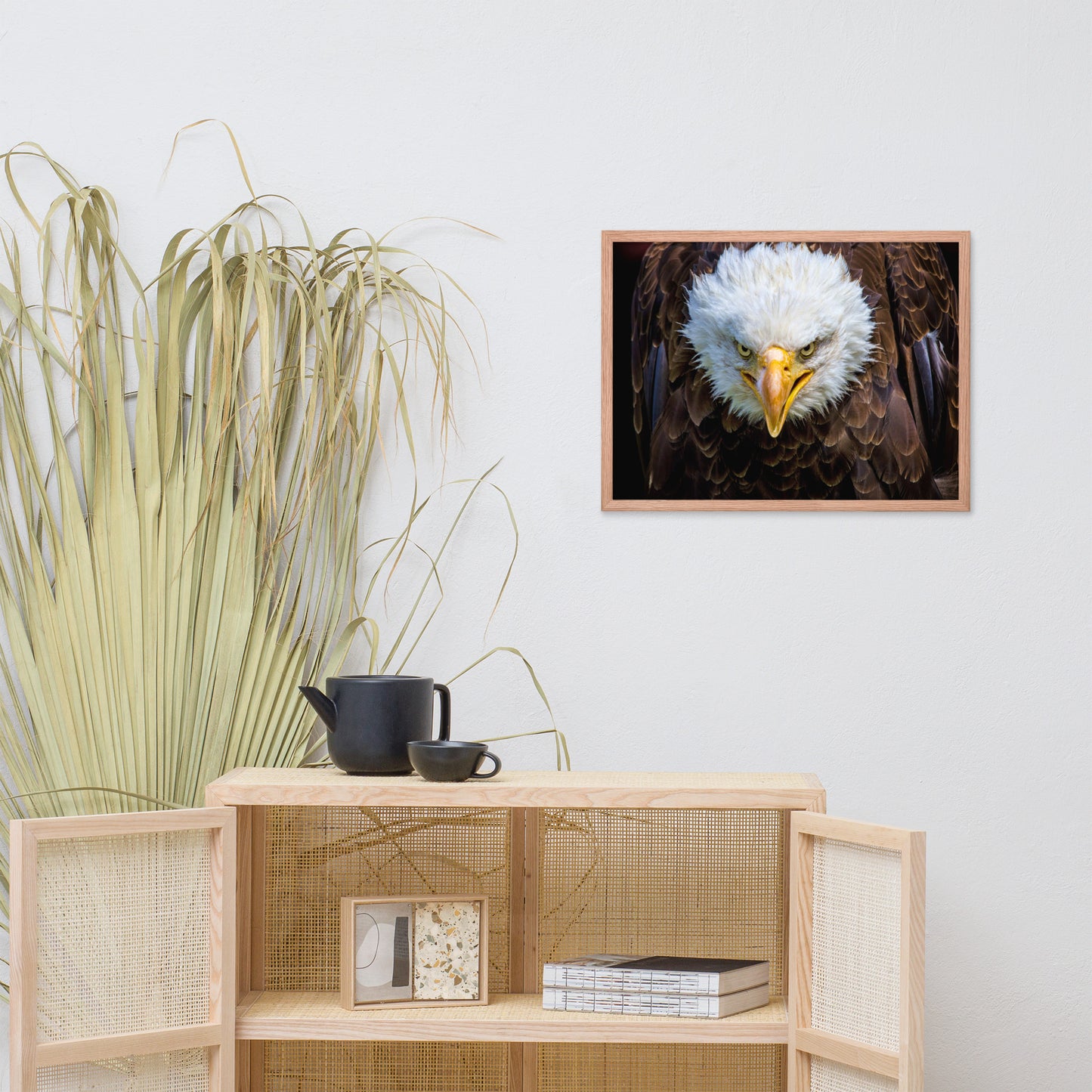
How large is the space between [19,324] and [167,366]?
29cm

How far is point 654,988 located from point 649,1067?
26 centimetres

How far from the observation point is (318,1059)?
1.65 m

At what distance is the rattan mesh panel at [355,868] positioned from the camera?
1.61 meters

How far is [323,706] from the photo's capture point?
1.50m

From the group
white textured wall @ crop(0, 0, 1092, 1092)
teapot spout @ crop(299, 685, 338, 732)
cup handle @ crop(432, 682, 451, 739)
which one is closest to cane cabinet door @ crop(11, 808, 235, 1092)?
teapot spout @ crop(299, 685, 338, 732)

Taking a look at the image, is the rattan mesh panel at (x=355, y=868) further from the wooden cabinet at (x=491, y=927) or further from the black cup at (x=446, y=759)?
the black cup at (x=446, y=759)

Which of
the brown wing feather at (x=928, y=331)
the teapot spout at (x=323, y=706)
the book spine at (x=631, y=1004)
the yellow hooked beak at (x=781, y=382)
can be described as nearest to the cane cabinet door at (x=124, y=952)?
the teapot spout at (x=323, y=706)

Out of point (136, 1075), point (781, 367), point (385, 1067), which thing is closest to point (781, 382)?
point (781, 367)

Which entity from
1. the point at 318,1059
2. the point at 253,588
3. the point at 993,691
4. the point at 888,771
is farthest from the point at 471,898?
the point at 993,691

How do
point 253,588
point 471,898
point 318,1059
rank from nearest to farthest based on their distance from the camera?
point 471,898, point 318,1059, point 253,588

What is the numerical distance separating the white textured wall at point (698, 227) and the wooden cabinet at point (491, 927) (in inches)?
13.0

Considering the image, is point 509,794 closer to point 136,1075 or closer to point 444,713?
point 444,713

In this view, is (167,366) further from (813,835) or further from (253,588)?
(813,835)

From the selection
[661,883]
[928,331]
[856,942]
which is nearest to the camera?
[856,942]
